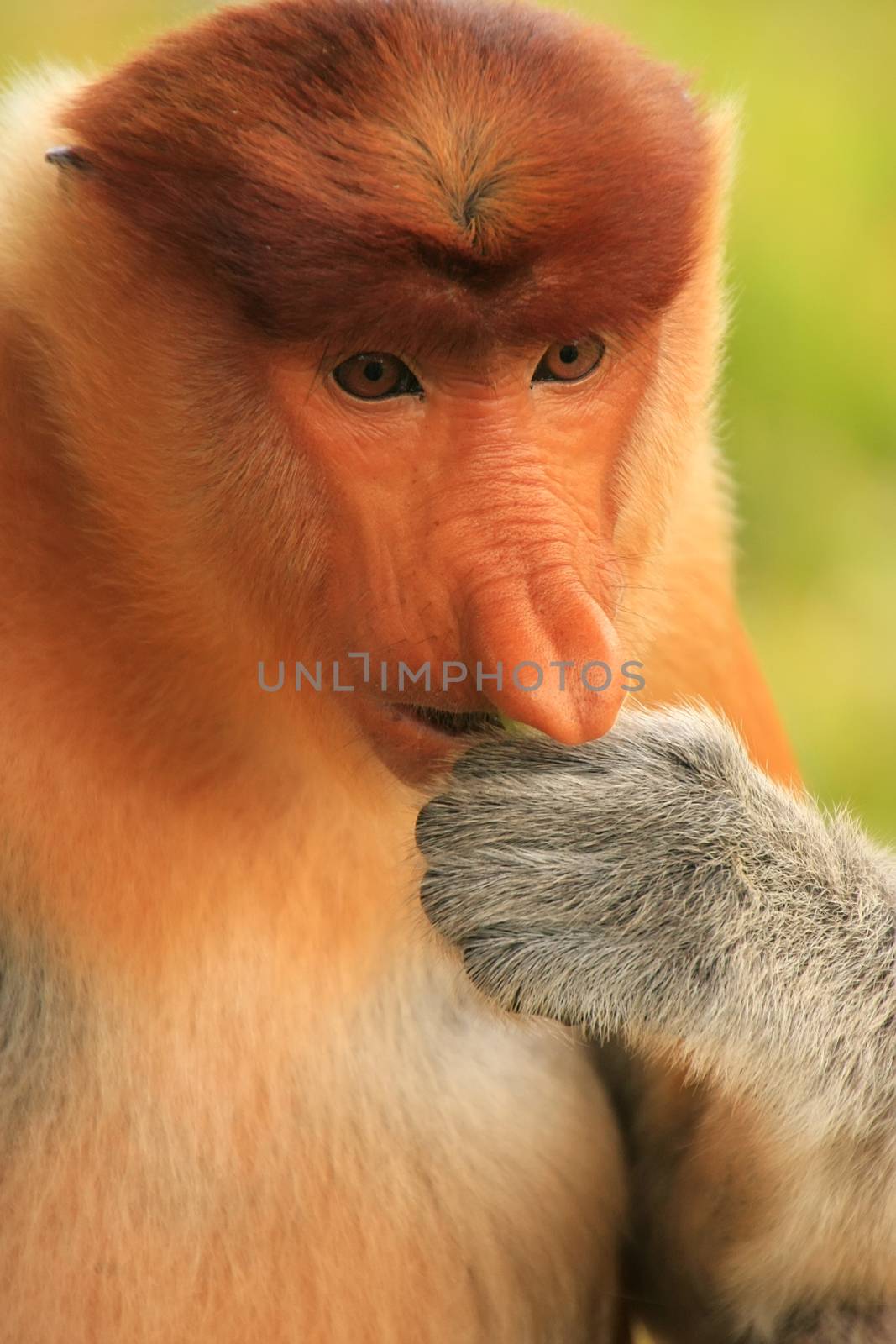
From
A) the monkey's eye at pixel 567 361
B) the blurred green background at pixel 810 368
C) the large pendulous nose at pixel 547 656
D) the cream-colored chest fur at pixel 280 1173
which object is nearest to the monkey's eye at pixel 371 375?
the monkey's eye at pixel 567 361

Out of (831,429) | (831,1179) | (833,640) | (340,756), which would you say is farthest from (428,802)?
(831,429)

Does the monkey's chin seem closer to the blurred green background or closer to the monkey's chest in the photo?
the monkey's chest

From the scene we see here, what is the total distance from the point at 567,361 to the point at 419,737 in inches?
16.8

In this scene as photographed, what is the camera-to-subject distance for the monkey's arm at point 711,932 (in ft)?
6.44

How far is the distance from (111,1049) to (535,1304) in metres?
0.67

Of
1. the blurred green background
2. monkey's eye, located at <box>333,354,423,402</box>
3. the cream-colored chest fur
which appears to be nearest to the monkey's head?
monkey's eye, located at <box>333,354,423,402</box>

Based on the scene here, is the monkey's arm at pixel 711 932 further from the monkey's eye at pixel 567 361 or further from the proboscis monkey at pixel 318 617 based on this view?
the monkey's eye at pixel 567 361

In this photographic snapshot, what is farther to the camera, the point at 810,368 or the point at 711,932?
the point at 810,368

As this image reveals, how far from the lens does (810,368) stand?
5430 mm

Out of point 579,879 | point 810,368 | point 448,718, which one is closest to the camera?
point 448,718

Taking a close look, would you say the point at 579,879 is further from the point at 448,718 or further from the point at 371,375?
the point at 371,375

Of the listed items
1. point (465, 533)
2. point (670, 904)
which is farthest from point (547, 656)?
point (670, 904)

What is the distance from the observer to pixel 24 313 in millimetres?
1987

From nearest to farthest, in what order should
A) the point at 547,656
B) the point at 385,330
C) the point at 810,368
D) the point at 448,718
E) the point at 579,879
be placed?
the point at 547,656 < the point at 385,330 < the point at 448,718 < the point at 579,879 < the point at 810,368
